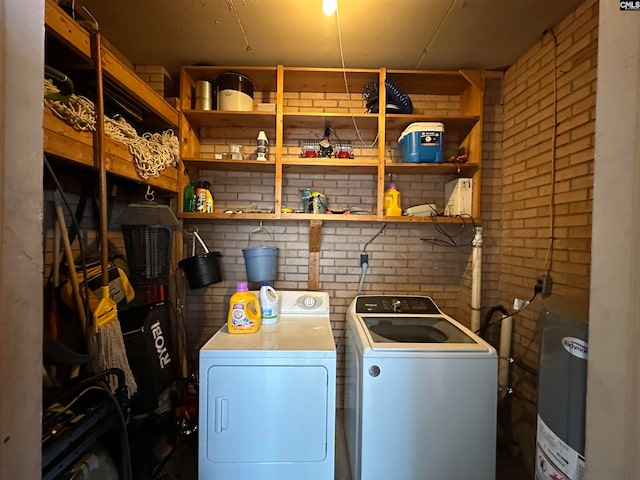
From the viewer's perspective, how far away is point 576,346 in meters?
0.82

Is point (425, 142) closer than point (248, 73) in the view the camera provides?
Yes

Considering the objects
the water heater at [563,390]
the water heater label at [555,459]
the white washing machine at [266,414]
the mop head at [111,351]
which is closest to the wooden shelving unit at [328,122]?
the mop head at [111,351]

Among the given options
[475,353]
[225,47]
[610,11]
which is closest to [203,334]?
[475,353]

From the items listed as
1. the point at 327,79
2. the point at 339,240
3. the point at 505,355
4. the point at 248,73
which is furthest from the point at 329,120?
the point at 505,355

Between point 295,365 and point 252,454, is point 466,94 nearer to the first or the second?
point 295,365

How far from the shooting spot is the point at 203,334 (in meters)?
2.36

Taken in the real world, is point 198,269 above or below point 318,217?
below

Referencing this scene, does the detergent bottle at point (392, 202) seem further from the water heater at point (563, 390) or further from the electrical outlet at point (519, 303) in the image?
the water heater at point (563, 390)

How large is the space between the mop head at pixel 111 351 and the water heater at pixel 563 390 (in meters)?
1.73

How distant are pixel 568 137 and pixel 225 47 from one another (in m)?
2.23

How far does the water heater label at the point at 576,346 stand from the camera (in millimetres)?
795

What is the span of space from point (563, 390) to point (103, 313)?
182cm

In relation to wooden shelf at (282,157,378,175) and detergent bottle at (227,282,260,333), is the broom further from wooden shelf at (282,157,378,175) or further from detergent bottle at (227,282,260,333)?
wooden shelf at (282,157,378,175)

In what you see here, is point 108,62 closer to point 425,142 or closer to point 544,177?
point 425,142
